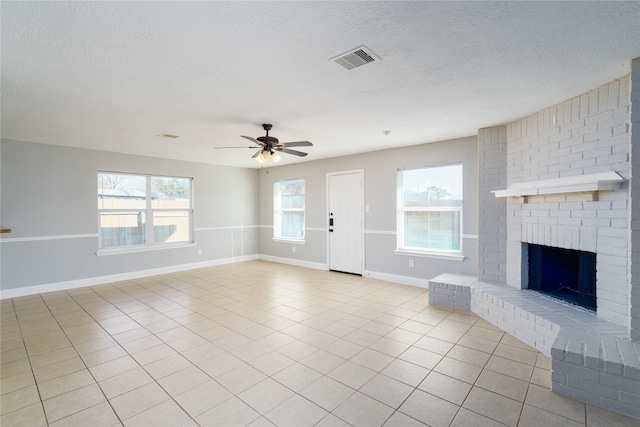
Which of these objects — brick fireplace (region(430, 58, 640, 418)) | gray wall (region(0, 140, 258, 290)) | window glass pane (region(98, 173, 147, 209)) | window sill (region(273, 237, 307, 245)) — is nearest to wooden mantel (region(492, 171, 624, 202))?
brick fireplace (region(430, 58, 640, 418))

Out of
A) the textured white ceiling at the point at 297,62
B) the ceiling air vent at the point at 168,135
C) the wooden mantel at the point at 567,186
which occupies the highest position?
the textured white ceiling at the point at 297,62

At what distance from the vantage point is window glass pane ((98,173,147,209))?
5.57 metres

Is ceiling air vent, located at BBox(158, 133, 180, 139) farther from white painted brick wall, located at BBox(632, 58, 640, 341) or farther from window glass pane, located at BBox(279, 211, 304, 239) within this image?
white painted brick wall, located at BBox(632, 58, 640, 341)

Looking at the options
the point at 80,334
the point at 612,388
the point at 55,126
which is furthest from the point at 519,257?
the point at 55,126

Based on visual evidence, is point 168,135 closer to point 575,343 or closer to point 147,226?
point 147,226

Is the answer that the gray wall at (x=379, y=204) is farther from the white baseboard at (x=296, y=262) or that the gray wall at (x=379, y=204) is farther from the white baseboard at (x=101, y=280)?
the white baseboard at (x=101, y=280)

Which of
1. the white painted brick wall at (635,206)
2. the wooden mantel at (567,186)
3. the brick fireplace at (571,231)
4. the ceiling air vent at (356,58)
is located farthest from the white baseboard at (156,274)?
the ceiling air vent at (356,58)

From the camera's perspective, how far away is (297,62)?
229 centimetres

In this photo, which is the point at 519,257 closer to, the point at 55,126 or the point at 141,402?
the point at 141,402

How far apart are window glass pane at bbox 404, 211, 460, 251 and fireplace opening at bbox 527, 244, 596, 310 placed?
124 cm

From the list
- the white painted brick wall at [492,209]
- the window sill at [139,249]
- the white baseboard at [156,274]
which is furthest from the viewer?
the window sill at [139,249]

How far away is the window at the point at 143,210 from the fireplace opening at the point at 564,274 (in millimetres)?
6467

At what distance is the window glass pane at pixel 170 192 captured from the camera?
6242 millimetres

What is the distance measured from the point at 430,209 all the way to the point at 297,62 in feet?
12.0
